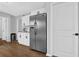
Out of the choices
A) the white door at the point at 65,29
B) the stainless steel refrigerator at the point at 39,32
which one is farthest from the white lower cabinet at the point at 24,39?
the white door at the point at 65,29

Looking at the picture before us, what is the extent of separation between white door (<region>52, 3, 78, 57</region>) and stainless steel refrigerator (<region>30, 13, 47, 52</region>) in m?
0.55

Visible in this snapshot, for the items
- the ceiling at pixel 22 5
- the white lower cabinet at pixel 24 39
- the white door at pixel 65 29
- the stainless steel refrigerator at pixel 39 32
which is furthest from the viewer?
the white lower cabinet at pixel 24 39

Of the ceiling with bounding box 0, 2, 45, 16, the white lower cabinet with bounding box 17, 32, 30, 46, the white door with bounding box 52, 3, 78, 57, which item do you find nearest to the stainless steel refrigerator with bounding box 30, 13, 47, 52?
the white door with bounding box 52, 3, 78, 57

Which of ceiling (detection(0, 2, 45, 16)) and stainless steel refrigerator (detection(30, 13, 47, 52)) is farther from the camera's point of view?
ceiling (detection(0, 2, 45, 16))

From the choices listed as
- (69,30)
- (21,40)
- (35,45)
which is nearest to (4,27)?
(21,40)

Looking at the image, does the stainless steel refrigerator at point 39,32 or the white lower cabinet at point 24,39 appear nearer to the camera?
the stainless steel refrigerator at point 39,32

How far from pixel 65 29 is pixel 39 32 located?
131 centimetres

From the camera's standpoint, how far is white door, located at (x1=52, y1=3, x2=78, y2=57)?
9.90ft

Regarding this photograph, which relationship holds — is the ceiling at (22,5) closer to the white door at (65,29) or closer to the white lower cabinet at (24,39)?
the white door at (65,29)

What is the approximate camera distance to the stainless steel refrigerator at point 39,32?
4051 mm

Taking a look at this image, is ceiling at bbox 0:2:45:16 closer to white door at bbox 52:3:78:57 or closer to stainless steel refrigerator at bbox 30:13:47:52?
stainless steel refrigerator at bbox 30:13:47:52

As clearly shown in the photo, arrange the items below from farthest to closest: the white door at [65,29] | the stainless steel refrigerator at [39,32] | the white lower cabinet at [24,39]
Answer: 1. the white lower cabinet at [24,39]
2. the stainless steel refrigerator at [39,32]
3. the white door at [65,29]

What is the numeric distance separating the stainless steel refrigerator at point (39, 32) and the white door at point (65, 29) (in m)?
0.55

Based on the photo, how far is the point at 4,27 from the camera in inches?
341
